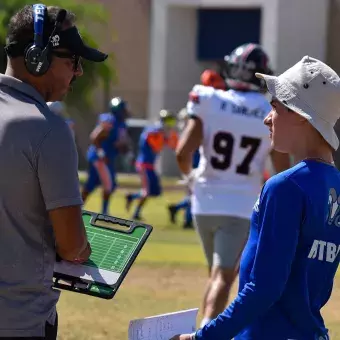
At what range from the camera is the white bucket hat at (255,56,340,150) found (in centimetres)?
373

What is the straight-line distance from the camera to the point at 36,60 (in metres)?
3.76

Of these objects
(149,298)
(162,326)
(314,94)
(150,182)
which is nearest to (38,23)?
(314,94)

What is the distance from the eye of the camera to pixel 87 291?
3.88 metres

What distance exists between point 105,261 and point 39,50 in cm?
84

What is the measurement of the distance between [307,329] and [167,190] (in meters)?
24.9

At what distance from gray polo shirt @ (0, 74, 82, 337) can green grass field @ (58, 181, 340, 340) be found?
4.25m

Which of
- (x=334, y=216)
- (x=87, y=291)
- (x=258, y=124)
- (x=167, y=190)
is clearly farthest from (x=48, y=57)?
(x=167, y=190)

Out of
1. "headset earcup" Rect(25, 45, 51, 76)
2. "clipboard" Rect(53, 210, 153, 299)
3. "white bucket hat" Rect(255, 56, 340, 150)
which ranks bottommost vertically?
"clipboard" Rect(53, 210, 153, 299)

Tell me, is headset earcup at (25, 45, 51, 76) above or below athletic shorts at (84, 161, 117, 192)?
above

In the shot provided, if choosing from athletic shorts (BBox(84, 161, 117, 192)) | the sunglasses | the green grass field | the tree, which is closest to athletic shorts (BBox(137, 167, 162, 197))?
athletic shorts (BBox(84, 161, 117, 192))

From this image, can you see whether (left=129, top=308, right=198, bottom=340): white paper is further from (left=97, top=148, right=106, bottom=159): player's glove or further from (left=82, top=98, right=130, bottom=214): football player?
(left=97, top=148, right=106, bottom=159): player's glove

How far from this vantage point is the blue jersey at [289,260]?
3.56 metres

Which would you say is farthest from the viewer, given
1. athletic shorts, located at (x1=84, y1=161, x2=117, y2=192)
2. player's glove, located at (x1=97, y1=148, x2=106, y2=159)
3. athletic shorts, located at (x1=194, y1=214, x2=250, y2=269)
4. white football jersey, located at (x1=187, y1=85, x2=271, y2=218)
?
player's glove, located at (x1=97, y1=148, x2=106, y2=159)

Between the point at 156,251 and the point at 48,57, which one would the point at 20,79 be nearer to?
the point at 48,57
